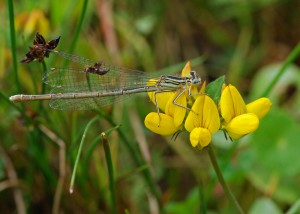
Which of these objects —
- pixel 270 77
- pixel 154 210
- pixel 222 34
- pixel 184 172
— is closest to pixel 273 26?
pixel 222 34

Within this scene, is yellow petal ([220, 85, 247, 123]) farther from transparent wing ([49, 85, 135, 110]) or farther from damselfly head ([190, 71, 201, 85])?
transparent wing ([49, 85, 135, 110])

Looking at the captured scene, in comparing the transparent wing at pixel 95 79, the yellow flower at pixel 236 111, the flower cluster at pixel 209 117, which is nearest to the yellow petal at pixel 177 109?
the flower cluster at pixel 209 117

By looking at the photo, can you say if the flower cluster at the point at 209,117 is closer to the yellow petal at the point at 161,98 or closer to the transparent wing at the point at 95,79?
the yellow petal at the point at 161,98

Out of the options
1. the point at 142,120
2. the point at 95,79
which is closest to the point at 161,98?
the point at 95,79

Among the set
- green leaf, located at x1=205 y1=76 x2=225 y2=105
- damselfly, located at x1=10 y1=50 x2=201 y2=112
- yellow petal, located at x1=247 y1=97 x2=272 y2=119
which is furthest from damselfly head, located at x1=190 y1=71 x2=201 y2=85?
yellow petal, located at x1=247 y1=97 x2=272 y2=119

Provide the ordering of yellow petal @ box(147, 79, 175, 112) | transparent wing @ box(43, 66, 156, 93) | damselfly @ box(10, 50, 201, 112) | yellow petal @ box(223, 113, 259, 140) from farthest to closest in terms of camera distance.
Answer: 1. transparent wing @ box(43, 66, 156, 93)
2. damselfly @ box(10, 50, 201, 112)
3. yellow petal @ box(147, 79, 175, 112)
4. yellow petal @ box(223, 113, 259, 140)

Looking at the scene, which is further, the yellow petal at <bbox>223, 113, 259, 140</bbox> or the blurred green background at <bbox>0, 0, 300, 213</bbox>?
the blurred green background at <bbox>0, 0, 300, 213</bbox>

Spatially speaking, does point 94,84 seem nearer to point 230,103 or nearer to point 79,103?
point 79,103

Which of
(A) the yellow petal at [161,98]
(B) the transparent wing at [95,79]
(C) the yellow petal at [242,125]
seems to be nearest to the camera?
(C) the yellow petal at [242,125]
